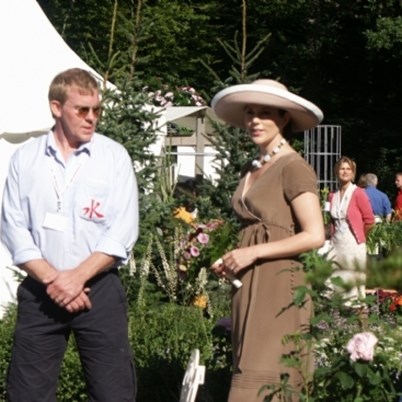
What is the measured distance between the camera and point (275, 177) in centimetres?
476

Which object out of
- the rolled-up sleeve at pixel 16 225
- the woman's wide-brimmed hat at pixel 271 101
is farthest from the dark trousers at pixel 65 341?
the woman's wide-brimmed hat at pixel 271 101

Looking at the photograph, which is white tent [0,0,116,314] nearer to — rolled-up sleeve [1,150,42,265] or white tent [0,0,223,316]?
white tent [0,0,223,316]

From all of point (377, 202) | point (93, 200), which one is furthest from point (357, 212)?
point (93, 200)

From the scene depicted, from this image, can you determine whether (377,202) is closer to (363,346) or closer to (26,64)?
(26,64)

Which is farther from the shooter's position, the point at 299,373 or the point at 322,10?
the point at 322,10

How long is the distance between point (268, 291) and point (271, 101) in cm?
70

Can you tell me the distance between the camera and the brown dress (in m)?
4.77

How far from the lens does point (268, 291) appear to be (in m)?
4.84

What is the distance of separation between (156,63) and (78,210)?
26851mm

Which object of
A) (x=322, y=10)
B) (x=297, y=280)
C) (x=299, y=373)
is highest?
(x=322, y=10)

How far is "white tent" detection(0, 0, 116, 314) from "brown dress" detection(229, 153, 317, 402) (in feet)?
15.6

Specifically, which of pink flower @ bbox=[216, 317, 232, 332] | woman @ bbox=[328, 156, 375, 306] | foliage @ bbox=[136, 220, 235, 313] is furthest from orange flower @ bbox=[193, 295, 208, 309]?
woman @ bbox=[328, 156, 375, 306]

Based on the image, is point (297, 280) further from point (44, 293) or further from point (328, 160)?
point (328, 160)

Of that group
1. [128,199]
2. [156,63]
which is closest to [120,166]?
[128,199]
